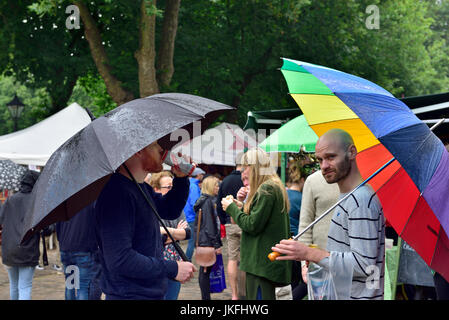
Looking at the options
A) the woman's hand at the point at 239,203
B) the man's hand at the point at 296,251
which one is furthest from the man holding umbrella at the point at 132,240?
the woman's hand at the point at 239,203

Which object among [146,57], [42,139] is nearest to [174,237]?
[146,57]

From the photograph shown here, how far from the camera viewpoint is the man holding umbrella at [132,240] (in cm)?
306

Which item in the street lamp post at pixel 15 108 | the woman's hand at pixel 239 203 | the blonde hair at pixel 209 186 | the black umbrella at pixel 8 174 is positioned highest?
the street lamp post at pixel 15 108

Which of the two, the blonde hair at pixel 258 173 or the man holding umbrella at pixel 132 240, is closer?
the man holding umbrella at pixel 132 240

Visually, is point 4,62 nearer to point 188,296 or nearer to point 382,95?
point 188,296

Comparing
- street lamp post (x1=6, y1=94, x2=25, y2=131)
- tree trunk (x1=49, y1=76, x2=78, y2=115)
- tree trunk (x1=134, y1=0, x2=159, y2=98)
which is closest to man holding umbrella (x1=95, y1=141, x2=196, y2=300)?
tree trunk (x1=134, y1=0, x2=159, y2=98)

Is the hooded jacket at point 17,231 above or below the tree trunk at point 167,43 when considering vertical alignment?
below

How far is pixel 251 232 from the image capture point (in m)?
5.39

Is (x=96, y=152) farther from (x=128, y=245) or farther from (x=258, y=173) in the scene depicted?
(x=258, y=173)

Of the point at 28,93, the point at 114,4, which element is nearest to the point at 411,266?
the point at 114,4

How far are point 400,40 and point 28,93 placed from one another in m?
32.5

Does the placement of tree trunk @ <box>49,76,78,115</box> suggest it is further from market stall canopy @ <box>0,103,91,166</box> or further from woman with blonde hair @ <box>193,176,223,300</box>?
woman with blonde hair @ <box>193,176,223,300</box>

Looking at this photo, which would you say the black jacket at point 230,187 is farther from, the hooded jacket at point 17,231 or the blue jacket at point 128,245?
the blue jacket at point 128,245

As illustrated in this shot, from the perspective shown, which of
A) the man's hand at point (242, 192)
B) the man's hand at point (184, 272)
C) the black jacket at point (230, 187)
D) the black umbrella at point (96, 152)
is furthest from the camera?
the black jacket at point (230, 187)
